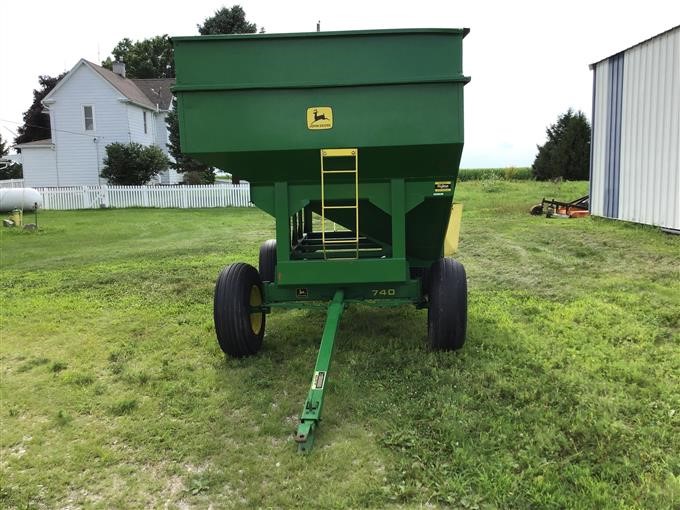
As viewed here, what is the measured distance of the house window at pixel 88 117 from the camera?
28375 mm

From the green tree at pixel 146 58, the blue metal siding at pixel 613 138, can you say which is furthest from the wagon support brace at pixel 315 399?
the green tree at pixel 146 58

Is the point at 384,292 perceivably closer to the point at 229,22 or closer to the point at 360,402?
the point at 360,402

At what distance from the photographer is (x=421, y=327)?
5.61 meters

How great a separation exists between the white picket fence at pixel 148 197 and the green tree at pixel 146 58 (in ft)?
87.5

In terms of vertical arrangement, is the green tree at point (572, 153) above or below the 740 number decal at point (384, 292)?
above

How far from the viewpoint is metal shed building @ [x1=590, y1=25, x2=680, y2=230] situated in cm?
1009

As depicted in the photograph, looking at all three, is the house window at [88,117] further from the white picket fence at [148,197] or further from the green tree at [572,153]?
the green tree at [572,153]

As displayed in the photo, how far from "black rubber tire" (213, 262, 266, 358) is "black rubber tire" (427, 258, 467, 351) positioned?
149cm

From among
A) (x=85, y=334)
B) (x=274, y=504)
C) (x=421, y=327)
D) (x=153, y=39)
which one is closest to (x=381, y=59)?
(x=421, y=327)

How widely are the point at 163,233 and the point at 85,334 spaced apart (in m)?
9.19

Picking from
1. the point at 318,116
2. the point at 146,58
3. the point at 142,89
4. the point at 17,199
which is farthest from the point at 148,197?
the point at 146,58

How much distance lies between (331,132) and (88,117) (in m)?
27.7

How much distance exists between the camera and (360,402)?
387cm

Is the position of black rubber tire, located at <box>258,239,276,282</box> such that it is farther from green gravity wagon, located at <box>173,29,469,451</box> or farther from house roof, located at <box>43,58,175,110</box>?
house roof, located at <box>43,58,175,110</box>
